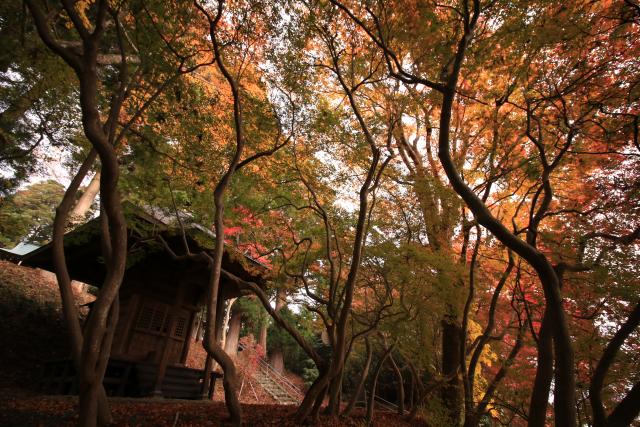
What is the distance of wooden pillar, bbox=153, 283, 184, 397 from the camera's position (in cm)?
872

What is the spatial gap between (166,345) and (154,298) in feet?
5.31

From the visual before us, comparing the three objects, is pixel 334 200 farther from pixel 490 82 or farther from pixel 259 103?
pixel 490 82

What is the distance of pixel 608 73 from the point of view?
5875 millimetres

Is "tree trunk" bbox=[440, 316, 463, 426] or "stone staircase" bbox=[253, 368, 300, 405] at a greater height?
"tree trunk" bbox=[440, 316, 463, 426]

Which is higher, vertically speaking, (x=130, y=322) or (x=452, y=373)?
(x=130, y=322)

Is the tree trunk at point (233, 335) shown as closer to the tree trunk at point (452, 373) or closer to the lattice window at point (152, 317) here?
the lattice window at point (152, 317)

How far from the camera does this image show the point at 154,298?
1034 centimetres

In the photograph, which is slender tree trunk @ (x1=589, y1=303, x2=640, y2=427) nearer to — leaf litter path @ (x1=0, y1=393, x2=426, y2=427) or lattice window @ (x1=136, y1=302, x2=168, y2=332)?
leaf litter path @ (x1=0, y1=393, x2=426, y2=427)

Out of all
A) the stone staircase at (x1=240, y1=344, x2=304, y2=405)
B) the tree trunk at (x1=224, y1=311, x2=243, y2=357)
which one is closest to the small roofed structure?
the stone staircase at (x1=240, y1=344, x2=304, y2=405)

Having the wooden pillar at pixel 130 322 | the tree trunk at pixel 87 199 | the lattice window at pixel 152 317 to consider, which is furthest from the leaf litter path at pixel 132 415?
→ the tree trunk at pixel 87 199

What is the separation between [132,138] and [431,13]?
6.46 meters

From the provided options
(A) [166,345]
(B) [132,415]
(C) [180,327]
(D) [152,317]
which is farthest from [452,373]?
(D) [152,317]

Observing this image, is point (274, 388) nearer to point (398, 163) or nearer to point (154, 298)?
point (154, 298)

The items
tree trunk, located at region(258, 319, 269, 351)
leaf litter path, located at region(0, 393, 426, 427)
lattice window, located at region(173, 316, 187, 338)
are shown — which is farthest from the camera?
tree trunk, located at region(258, 319, 269, 351)
